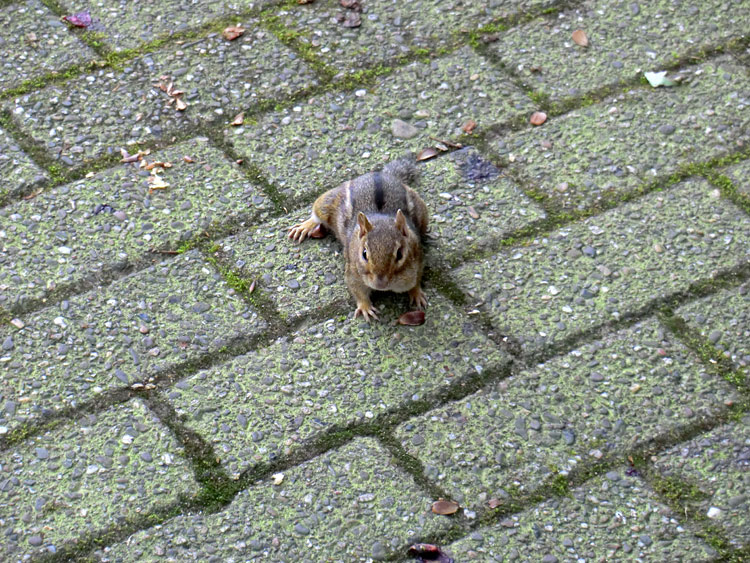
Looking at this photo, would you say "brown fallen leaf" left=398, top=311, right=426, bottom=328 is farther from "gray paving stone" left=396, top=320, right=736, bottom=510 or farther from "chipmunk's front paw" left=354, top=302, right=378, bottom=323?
"gray paving stone" left=396, top=320, right=736, bottom=510

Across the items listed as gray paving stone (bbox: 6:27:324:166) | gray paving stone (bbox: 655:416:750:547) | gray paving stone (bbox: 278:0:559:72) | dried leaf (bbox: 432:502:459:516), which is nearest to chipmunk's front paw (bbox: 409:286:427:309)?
dried leaf (bbox: 432:502:459:516)

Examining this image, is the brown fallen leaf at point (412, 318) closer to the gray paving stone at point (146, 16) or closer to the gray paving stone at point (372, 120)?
the gray paving stone at point (372, 120)

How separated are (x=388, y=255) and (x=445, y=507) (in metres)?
0.89

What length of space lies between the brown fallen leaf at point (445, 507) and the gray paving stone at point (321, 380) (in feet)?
1.23

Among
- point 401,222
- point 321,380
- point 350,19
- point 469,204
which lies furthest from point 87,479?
point 350,19

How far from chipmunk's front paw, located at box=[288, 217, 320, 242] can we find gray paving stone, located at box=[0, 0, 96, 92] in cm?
139

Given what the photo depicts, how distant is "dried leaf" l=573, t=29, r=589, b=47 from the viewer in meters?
4.61

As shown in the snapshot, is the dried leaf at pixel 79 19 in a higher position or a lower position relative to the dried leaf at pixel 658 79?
higher

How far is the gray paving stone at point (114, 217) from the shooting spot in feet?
12.2

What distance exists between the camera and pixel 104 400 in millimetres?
3289

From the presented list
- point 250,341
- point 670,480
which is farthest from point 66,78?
point 670,480

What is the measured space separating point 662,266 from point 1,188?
7.97 feet

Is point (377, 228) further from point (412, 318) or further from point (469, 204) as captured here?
point (469, 204)

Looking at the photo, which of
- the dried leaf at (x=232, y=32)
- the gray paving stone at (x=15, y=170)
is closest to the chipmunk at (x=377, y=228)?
the gray paving stone at (x=15, y=170)
